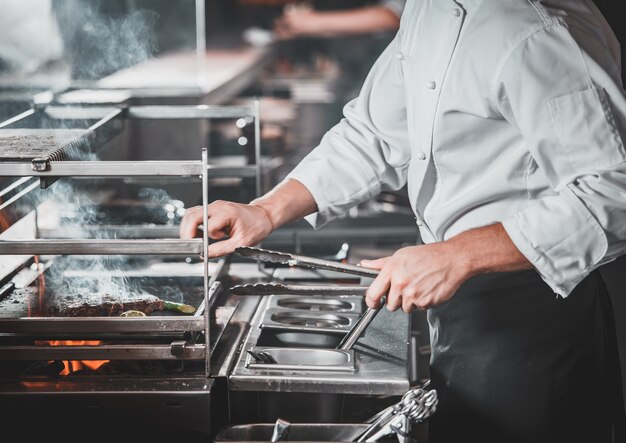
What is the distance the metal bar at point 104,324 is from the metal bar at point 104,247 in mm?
138

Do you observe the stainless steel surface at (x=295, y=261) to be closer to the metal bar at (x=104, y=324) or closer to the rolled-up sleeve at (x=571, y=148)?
the metal bar at (x=104, y=324)

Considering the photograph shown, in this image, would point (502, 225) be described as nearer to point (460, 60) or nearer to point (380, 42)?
point (460, 60)

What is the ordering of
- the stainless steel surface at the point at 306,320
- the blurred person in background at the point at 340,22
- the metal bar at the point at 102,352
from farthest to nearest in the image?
the blurred person in background at the point at 340,22
the stainless steel surface at the point at 306,320
the metal bar at the point at 102,352

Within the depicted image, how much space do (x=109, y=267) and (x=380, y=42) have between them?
5.28 metres

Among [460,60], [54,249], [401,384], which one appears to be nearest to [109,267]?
[54,249]

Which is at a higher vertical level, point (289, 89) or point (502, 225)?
point (289, 89)

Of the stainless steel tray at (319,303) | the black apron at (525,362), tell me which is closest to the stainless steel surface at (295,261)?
the black apron at (525,362)

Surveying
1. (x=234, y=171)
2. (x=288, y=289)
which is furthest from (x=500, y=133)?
(x=234, y=171)

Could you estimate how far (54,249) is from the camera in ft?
5.24

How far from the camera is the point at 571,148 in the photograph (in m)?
1.56

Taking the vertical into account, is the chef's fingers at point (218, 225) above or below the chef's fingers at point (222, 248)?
above

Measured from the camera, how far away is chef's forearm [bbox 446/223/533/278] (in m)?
1.56

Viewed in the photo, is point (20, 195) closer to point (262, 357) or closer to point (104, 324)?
point (104, 324)

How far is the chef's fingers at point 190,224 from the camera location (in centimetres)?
174
